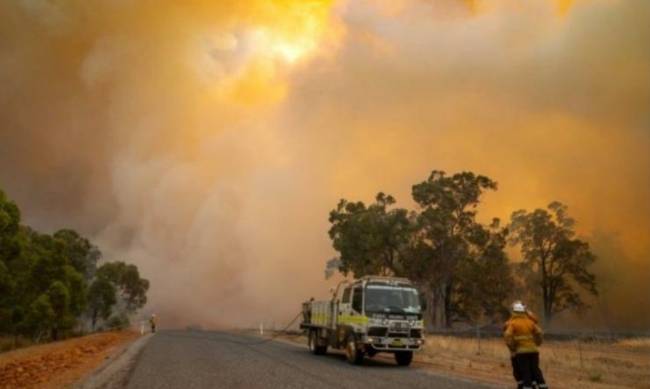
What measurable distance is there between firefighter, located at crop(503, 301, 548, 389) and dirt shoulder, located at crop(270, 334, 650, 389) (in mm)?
3878

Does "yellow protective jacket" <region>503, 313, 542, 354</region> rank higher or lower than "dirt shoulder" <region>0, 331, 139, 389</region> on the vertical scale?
higher

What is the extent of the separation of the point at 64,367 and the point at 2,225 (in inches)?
808

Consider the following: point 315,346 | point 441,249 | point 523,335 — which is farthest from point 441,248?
point 523,335

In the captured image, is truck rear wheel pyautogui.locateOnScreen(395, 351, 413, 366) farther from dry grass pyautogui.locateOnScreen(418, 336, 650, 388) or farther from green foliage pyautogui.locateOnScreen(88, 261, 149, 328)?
green foliage pyautogui.locateOnScreen(88, 261, 149, 328)

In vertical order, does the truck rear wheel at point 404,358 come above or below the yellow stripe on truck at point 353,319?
below

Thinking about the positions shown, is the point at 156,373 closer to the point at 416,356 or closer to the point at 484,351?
the point at 416,356

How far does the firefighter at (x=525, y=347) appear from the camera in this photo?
1204 centimetres

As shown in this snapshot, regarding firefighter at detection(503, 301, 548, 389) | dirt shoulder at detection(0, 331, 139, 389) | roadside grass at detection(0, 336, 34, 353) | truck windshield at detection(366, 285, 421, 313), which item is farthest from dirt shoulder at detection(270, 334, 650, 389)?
roadside grass at detection(0, 336, 34, 353)

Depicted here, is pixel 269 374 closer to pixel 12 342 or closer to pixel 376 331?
pixel 376 331

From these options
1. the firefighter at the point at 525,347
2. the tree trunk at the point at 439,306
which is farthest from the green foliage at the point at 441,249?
the firefighter at the point at 525,347

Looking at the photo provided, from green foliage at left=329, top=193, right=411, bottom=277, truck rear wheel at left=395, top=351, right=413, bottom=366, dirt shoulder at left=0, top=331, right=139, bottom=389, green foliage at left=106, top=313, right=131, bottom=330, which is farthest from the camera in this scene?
green foliage at left=106, top=313, right=131, bottom=330

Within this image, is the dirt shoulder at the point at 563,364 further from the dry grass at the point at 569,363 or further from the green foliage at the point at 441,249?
the green foliage at the point at 441,249

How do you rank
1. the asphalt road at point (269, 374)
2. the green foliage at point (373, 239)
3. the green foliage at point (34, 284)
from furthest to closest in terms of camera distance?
the green foliage at point (373, 239) < the green foliage at point (34, 284) < the asphalt road at point (269, 374)

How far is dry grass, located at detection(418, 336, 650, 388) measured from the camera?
17.0 meters
